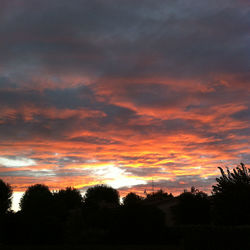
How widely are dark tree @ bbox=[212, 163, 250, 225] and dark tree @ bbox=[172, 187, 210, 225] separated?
25.3 feet

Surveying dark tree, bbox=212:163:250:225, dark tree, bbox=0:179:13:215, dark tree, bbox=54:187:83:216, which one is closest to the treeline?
dark tree, bbox=212:163:250:225

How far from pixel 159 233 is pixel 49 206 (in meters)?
26.5

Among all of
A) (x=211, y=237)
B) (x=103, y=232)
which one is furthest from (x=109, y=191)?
(x=211, y=237)

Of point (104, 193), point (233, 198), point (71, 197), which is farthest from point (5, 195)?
point (233, 198)

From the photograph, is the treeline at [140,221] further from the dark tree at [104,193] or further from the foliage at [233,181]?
the dark tree at [104,193]

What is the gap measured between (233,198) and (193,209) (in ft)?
37.6

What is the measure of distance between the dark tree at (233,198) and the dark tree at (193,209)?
7.72 metres

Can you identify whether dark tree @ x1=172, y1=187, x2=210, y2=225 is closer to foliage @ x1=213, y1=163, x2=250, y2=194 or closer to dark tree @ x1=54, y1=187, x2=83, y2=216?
foliage @ x1=213, y1=163, x2=250, y2=194

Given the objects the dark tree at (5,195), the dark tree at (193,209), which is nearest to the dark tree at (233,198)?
the dark tree at (193,209)

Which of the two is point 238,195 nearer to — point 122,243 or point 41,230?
point 122,243

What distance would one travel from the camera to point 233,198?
3127cm

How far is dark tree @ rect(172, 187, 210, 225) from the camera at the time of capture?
4209cm

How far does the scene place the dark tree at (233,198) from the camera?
30.4m

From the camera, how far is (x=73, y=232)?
39.0 meters
